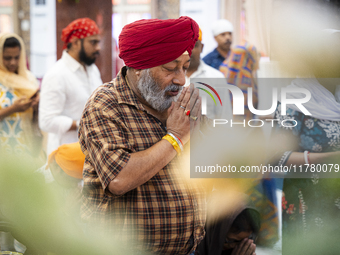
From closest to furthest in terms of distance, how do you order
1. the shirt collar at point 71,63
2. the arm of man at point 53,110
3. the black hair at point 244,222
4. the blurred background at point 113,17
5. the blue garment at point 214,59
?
the black hair at point 244,222, the blurred background at point 113,17, the arm of man at point 53,110, the shirt collar at point 71,63, the blue garment at point 214,59

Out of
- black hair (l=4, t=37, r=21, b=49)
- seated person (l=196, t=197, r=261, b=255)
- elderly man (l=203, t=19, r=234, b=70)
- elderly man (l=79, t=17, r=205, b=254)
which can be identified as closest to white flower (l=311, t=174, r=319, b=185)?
seated person (l=196, t=197, r=261, b=255)

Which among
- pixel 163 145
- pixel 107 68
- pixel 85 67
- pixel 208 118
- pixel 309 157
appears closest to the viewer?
pixel 163 145

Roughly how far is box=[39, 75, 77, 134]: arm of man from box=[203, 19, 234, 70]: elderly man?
4.52ft

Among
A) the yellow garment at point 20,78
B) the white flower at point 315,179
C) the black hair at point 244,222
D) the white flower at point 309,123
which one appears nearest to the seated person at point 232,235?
the black hair at point 244,222

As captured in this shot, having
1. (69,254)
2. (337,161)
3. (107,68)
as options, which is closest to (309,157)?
(337,161)

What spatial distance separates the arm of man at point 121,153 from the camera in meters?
0.99

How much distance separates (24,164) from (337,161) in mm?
1223

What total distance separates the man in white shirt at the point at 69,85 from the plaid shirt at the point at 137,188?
1.39 m

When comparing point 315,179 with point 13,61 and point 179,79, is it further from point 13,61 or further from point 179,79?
point 13,61

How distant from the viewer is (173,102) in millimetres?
1111

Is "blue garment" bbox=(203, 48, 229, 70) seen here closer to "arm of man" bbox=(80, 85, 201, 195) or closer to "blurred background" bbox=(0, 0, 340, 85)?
"blurred background" bbox=(0, 0, 340, 85)

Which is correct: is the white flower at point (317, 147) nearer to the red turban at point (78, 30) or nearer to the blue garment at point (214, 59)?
the blue garment at point (214, 59)

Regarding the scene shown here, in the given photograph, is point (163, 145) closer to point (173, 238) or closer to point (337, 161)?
point (173, 238)

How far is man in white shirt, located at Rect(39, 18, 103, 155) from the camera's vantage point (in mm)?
2449
